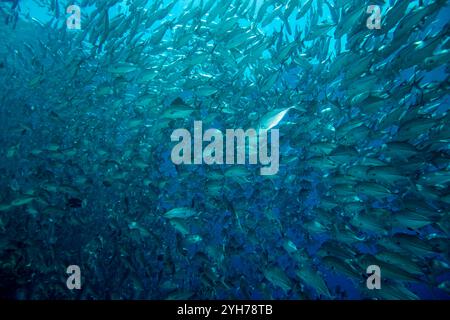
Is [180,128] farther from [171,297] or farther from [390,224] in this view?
[390,224]

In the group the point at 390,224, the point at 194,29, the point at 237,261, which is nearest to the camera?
the point at 390,224

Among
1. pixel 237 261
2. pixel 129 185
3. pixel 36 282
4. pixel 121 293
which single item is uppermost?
pixel 129 185

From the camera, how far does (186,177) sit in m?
7.48

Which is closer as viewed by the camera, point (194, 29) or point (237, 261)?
point (194, 29)

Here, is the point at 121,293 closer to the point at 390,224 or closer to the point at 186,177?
the point at 186,177

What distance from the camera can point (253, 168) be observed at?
782 centimetres

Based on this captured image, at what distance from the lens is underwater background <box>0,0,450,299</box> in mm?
4973

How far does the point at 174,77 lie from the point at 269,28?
12.3m

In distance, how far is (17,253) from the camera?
640cm

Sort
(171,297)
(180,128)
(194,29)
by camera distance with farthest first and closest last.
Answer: (180,128) → (194,29) → (171,297)

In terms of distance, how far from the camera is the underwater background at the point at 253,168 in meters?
4.97

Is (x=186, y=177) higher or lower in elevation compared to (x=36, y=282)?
higher

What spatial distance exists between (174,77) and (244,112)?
2.20 m

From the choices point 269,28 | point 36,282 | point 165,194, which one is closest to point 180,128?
point 165,194
